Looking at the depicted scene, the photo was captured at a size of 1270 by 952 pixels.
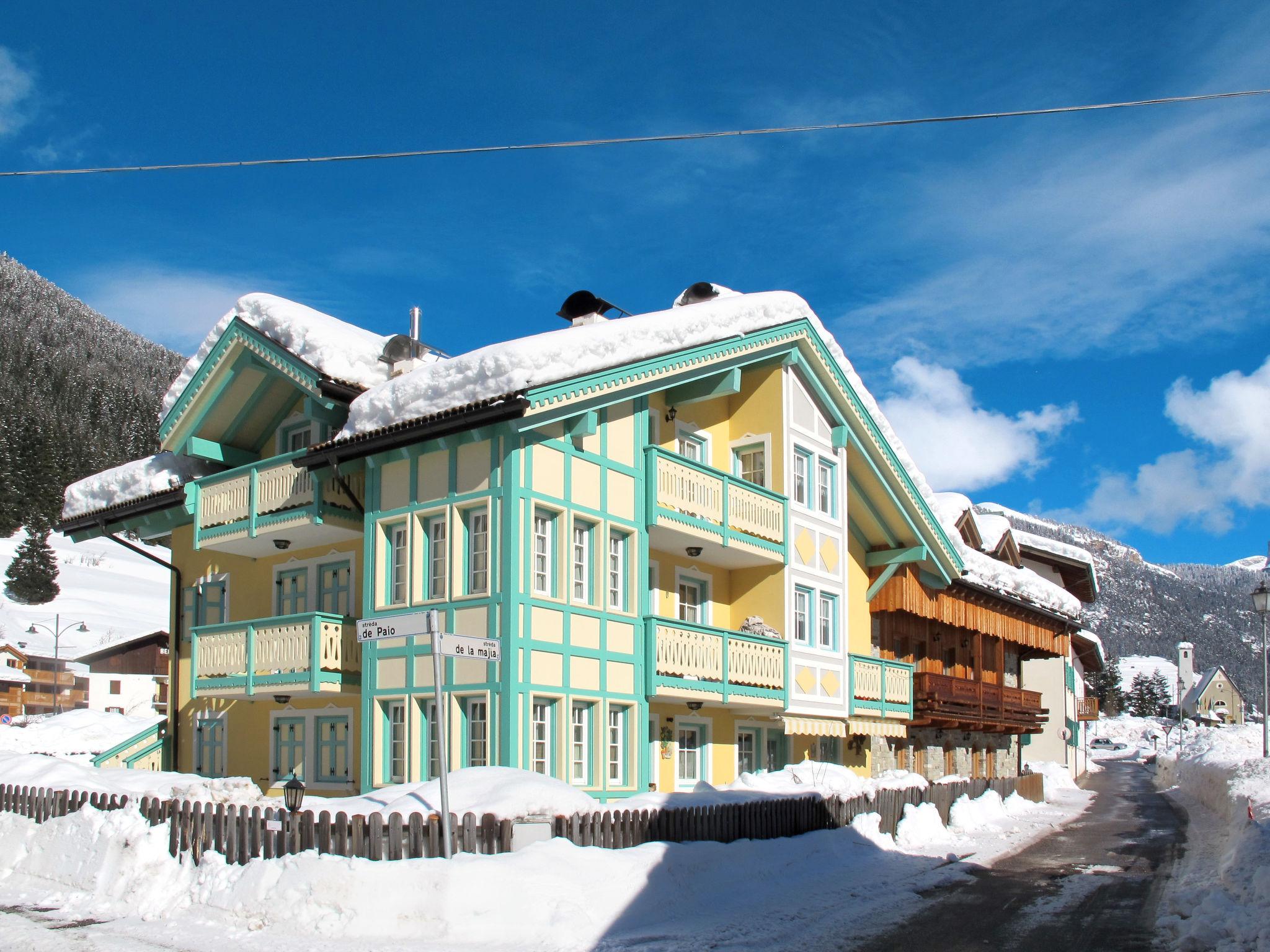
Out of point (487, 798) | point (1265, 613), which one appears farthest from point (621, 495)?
point (1265, 613)

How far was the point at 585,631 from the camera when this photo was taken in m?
19.1

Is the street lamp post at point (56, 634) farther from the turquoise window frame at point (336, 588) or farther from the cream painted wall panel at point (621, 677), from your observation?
the cream painted wall panel at point (621, 677)

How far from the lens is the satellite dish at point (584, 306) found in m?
24.0

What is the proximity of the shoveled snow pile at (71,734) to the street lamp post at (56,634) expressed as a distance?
55.6 ft

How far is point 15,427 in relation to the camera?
368ft

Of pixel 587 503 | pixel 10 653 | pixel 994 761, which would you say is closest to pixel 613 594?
pixel 587 503

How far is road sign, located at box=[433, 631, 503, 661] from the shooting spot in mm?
12531

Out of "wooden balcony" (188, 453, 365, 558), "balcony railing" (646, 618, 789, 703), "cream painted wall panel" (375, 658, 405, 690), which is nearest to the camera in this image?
"cream painted wall panel" (375, 658, 405, 690)

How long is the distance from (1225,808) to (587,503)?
60.5 ft

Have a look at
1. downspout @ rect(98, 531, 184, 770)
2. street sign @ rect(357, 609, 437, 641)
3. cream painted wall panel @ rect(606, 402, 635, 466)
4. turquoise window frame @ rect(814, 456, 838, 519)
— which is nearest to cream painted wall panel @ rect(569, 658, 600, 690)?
cream painted wall panel @ rect(606, 402, 635, 466)

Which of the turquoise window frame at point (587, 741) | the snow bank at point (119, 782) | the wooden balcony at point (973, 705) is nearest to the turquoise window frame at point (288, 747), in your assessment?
the snow bank at point (119, 782)

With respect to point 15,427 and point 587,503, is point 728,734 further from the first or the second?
point 15,427

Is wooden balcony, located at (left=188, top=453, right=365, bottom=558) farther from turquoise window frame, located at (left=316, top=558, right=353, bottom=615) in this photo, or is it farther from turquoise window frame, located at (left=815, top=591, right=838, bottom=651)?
turquoise window frame, located at (left=815, top=591, right=838, bottom=651)

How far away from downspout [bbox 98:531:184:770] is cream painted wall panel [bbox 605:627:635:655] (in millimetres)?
10560
